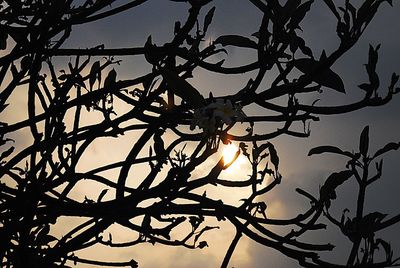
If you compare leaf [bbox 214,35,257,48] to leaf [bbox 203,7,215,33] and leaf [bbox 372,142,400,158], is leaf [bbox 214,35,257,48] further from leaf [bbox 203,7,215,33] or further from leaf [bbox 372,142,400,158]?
leaf [bbox 372,142,400,158]

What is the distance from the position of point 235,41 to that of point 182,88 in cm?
75

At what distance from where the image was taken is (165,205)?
2.57m

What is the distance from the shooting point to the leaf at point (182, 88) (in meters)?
1.95

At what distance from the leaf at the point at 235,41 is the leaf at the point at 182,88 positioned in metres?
0.63

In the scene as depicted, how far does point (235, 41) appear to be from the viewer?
2.66 meters

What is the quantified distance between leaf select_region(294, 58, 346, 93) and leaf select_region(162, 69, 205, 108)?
584 mm

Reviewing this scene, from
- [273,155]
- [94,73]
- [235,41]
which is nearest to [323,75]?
[235,41]

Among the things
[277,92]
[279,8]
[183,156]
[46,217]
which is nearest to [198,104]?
[277,92]

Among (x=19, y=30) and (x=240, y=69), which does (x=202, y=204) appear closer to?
(x=240, y=69)

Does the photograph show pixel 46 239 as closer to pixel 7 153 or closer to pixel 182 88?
pixel 7 153

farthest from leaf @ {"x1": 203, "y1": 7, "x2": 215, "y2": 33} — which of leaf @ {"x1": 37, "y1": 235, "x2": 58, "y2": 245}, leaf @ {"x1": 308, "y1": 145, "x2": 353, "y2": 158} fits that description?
leaf @ {"x1": 37, "y1": 235, "x2": 58, "y2": 245}

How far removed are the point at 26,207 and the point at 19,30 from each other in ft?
2.19

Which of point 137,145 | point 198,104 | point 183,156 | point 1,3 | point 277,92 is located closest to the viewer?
point 198,104

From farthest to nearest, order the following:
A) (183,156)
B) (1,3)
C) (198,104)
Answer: (1,3), (183,156), (198,104)
